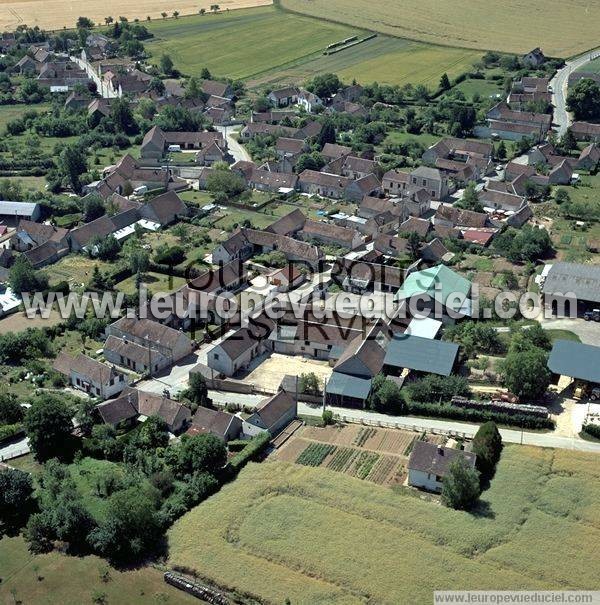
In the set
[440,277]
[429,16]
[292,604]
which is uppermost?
[429,16]

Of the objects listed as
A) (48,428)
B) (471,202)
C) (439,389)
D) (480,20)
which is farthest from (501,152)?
(480,20)

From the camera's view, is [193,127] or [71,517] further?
[193,127]

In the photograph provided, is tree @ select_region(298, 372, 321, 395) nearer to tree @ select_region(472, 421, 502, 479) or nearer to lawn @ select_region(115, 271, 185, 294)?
tree @ select_region(472, 421, 502, 479)

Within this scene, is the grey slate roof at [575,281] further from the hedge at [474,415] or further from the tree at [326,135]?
the tree at [326,135]

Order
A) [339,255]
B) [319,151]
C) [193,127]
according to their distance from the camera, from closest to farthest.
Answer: [339,255], [319,151], [193,127]

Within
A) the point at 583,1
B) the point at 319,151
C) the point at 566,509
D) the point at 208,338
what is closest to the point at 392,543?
the point at 566,509

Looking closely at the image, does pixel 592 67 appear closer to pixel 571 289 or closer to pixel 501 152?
pixel 501 152

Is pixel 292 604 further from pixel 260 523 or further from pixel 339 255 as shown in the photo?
pixel 339 255
